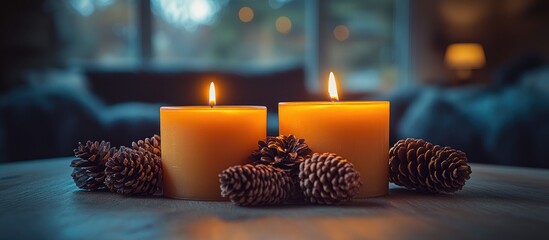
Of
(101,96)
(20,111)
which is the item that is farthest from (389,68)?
(20,111)

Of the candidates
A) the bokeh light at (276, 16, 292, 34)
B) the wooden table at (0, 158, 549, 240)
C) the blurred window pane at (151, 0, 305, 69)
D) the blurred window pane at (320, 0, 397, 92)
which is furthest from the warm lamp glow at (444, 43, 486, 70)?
the wooden table at (0, 158, 549, 240)

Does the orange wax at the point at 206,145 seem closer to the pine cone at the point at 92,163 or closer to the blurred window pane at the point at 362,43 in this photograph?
the pine cone at the point at 92,163

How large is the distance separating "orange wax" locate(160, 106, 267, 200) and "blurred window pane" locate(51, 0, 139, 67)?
151 inches

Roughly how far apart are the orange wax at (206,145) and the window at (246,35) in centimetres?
343

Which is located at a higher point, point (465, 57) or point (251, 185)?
point (465, 57)

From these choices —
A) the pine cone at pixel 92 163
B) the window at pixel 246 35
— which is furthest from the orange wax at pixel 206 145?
the window at pixel 246 35

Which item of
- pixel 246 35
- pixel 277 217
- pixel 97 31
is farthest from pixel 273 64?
pixel 277 217

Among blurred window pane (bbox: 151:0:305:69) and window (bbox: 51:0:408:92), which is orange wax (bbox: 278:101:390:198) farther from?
blurred window pane (bbox: 151:0:305:69)

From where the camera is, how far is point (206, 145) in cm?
73

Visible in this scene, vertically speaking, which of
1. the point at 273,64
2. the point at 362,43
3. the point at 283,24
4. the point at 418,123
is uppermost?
the point at 283,24

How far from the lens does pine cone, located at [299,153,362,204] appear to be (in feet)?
2.16

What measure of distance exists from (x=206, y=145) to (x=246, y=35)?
13.7 feet

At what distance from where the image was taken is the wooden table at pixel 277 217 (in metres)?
0.54

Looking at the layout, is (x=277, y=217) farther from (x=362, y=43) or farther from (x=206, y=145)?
(x=362, y=43)
